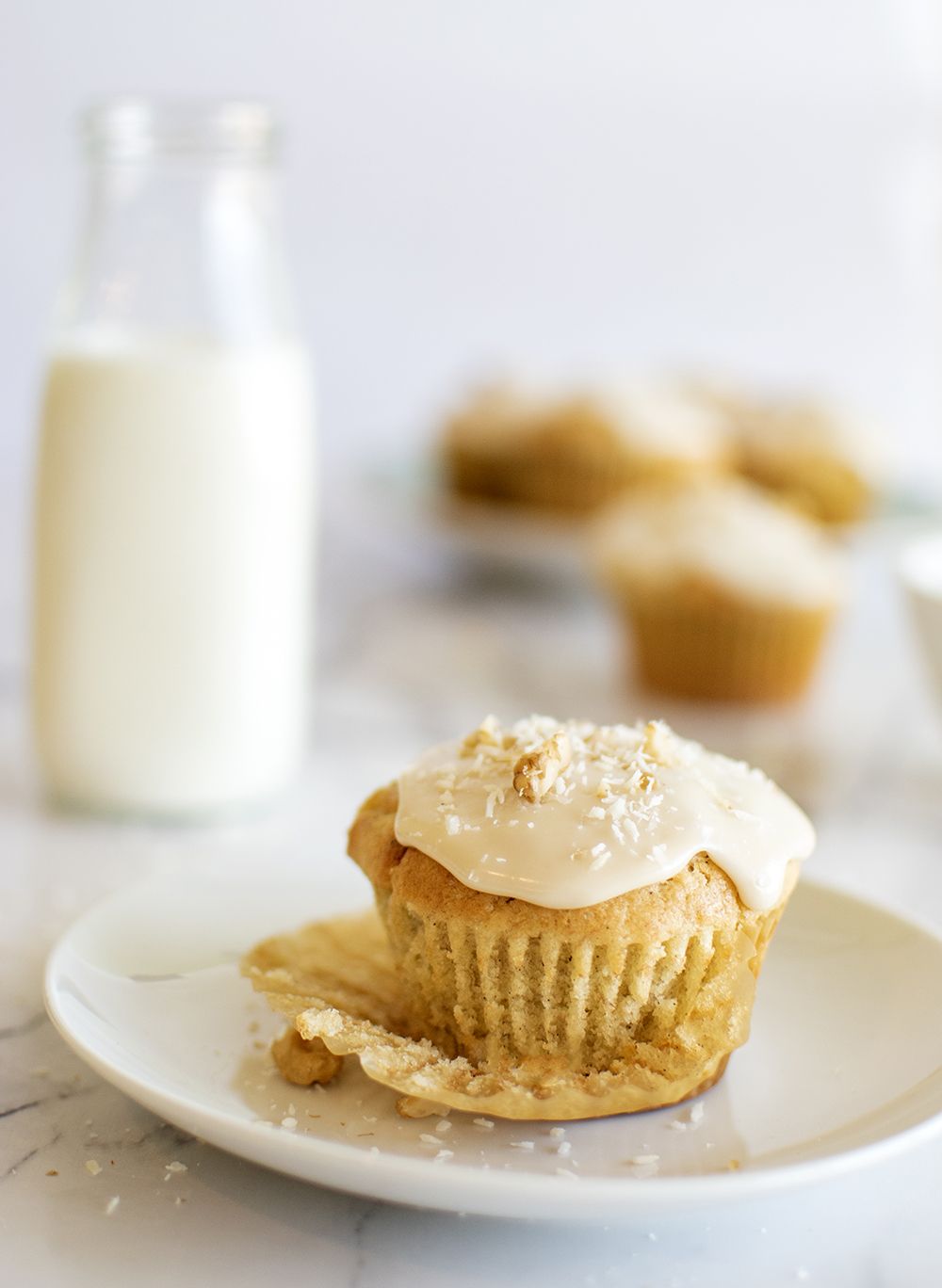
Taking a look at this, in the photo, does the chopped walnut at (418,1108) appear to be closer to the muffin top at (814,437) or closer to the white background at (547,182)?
the muffin top at (814,437)

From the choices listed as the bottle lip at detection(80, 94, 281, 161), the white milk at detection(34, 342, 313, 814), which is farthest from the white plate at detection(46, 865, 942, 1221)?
the bottle lip at detection(80, 94, 281, 161)

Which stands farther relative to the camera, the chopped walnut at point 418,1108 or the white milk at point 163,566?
the white milk at point 163,566

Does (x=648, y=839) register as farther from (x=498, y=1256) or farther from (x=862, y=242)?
(x=862, y=242)

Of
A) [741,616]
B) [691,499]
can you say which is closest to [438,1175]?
[741,616]

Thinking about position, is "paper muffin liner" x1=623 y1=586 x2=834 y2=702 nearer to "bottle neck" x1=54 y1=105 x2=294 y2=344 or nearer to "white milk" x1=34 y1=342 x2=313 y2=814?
"white milk" x1=34 y1=342 x2=313 y2=814

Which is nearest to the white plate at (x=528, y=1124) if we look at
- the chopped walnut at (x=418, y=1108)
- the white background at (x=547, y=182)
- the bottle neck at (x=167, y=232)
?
the chopped walnut at (x=418, y=1108)

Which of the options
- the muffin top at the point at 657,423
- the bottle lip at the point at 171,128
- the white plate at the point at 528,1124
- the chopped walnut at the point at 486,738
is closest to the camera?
the white plate at the point at 528,1124

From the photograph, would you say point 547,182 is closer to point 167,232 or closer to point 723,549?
point 723,549
